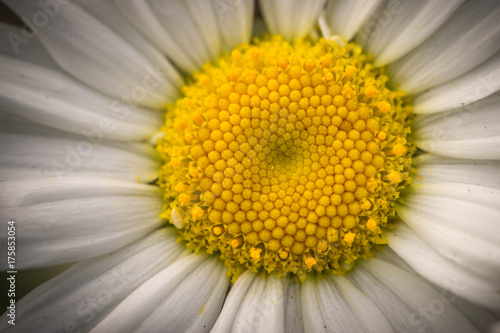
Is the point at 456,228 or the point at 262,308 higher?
the point at 456,228

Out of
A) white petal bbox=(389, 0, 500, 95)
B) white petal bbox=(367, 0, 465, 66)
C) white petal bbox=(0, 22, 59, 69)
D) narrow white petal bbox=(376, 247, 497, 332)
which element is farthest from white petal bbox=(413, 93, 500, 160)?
white petal bbox=(0, 22, 59, 69)

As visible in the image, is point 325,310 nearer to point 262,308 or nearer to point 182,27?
point 262,308

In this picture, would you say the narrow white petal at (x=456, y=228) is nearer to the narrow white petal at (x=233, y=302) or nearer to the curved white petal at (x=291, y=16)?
the narrow white petal at (x=233, y=302)

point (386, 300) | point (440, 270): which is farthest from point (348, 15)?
point (386, 300)

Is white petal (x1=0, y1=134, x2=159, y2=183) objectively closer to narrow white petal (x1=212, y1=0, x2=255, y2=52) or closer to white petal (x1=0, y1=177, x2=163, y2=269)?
white petal (x1=0, y1=177, x2=163, y2=269)

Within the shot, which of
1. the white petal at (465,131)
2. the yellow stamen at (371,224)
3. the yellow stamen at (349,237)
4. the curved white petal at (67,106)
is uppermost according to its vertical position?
the curved white petal at (67,106)

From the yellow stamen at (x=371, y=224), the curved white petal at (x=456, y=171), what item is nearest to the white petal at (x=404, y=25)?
the curved white petal at (x=456, y=171)
